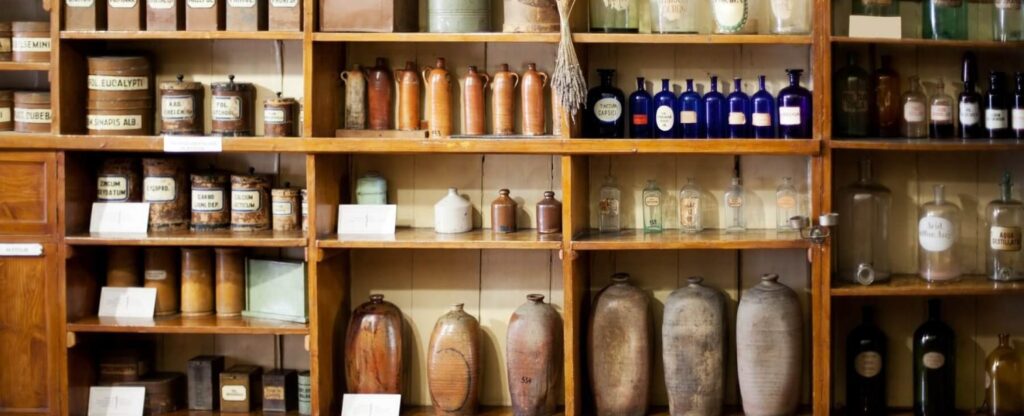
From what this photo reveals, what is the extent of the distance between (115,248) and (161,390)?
1.56ft

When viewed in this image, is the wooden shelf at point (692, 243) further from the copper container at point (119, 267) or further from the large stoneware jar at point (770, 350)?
the copper container at point (119, 267)

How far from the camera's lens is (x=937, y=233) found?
3504 millimetres

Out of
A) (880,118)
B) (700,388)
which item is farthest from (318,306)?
(880,118)

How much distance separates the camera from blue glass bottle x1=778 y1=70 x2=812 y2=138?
3.47 metres

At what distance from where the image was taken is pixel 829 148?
11.1 ft

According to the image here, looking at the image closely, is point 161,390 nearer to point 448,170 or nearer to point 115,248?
point 115,248

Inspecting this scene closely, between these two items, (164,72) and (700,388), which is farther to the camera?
(164,72)

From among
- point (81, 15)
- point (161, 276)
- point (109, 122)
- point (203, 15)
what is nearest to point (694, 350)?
point (161, 276)

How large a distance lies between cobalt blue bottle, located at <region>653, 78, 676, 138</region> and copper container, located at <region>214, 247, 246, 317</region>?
1.38 m

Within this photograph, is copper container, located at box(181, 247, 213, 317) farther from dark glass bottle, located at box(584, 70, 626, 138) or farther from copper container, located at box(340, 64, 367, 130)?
dark glass bottle, located at box(584, 70, 626, 138)

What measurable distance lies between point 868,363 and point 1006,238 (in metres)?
0.56

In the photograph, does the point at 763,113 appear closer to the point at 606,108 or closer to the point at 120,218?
the point at 606,108

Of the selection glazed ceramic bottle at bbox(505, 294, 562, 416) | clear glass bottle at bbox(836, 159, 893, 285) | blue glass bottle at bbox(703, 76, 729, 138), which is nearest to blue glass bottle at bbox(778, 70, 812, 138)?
blue glass bottle at bbox(703, 76, 729, 138)

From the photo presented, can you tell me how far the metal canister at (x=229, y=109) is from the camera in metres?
3.56
